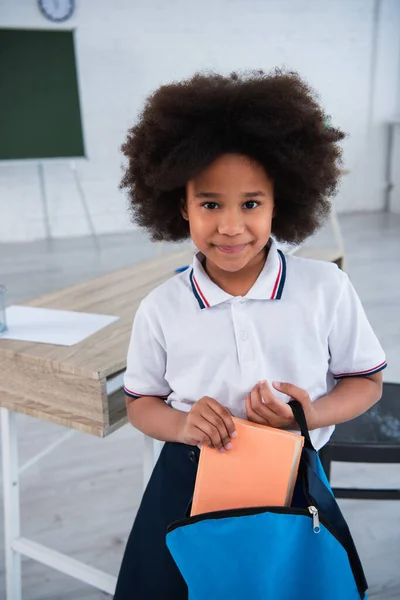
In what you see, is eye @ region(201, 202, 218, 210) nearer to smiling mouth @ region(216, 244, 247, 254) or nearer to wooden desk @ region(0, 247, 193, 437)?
smiling mouth @ region(216, 244, 247, 254)

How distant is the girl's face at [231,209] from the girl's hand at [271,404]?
0.57 feet

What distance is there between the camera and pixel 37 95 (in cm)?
480

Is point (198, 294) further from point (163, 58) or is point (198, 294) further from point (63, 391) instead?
point (163, 58)

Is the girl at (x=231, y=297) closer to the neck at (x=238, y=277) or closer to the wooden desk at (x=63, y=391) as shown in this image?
the neck at (x=238, y=277)

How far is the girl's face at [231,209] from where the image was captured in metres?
0.76

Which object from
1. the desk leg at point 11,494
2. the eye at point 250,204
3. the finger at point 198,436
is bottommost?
the desk leg at point 11,494

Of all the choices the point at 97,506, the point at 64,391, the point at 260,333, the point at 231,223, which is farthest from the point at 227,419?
the point at 97,506

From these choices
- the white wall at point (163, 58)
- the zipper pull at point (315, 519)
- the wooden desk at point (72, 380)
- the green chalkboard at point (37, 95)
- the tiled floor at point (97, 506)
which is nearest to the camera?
the zipper pull at point (315, 519)

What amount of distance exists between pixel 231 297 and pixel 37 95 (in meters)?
4.53

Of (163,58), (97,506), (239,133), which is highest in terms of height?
(163,58)

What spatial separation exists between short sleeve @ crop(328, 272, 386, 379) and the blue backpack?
0.18m

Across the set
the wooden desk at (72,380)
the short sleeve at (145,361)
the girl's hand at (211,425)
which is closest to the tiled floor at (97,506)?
the wooden desk at (72,380)

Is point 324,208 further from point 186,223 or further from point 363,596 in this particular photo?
point 363,596

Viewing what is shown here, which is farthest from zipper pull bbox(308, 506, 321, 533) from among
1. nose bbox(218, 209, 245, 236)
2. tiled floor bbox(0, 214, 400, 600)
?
tiled floor bbox(0, 214, 400, 600)
